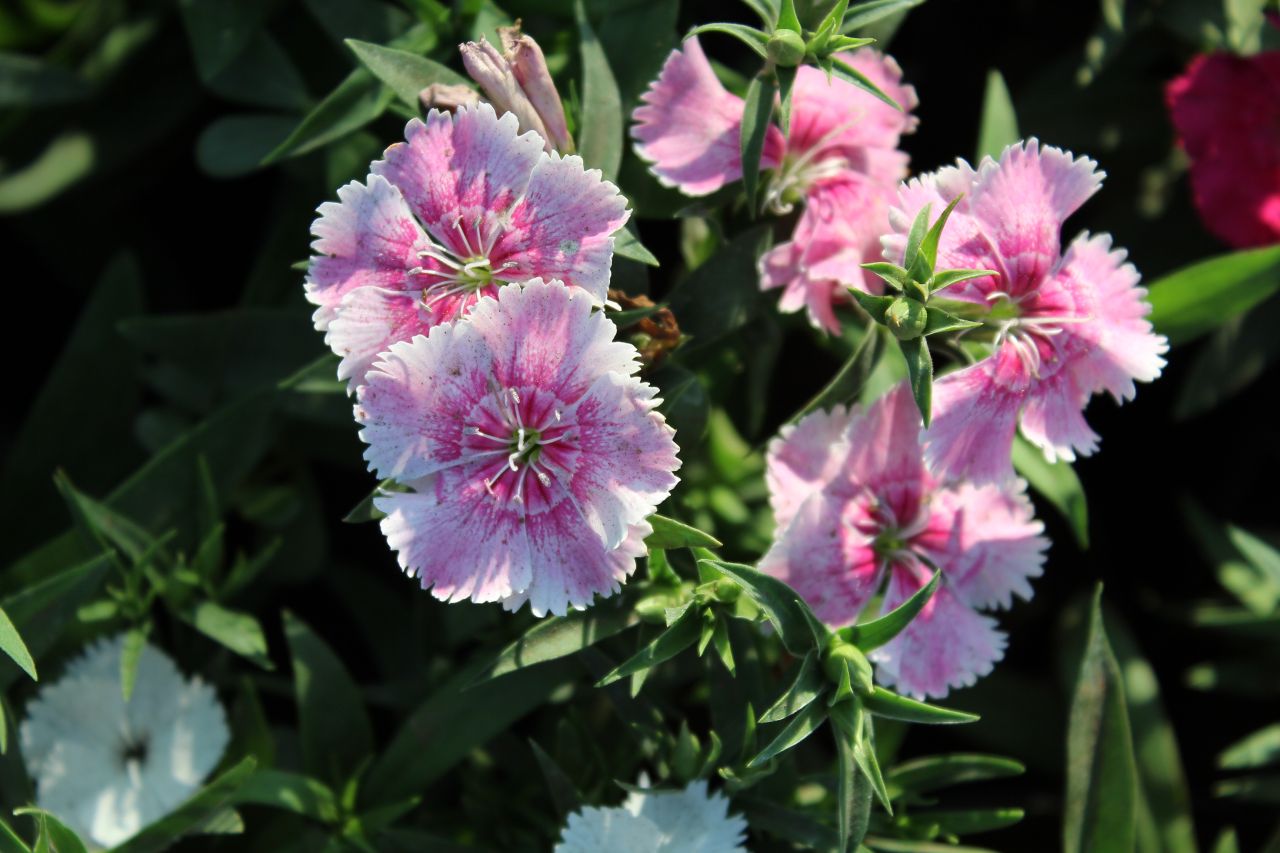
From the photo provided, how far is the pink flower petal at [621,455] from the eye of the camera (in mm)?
1197

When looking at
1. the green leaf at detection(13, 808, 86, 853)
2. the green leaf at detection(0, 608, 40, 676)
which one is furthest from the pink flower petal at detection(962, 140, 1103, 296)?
the green leaf at detection(13, 808, 86, 853)

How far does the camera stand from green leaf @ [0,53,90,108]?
1963mm

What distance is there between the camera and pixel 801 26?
138 centimetres

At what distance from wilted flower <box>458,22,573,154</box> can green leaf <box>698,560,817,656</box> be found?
0.51 metres

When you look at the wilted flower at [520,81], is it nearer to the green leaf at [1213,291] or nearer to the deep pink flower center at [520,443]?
the deep pink flower center at [520,443]

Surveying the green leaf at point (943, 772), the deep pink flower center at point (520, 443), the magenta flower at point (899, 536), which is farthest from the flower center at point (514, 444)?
the green leaf at point (943, 772)

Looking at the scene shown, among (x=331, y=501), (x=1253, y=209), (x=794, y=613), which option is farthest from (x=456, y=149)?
(x=1253, y=209)

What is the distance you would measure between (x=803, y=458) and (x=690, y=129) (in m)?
0.41

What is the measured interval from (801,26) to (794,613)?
66 centimetres

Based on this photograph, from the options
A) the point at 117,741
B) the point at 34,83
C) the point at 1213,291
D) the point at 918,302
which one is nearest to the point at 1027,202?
the point at 918,302

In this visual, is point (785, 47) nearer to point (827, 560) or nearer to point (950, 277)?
point (950, 277)

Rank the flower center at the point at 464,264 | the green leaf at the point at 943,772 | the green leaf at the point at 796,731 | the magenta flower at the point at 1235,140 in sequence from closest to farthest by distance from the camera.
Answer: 1. the green leaf at the point at 796,731
2. the flower center at the point at 464,264
3. the green leaf at the point at 943,772
4. the magenta flower at the point at 1235,140

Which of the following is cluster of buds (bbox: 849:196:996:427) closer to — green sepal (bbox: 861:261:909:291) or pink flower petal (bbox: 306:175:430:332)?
green sepal (bbox: 861:261:909:291)

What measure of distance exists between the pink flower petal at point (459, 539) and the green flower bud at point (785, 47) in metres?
0.55
